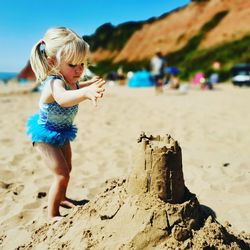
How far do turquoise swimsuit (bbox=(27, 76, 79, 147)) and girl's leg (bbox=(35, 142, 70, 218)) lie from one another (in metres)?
0.05

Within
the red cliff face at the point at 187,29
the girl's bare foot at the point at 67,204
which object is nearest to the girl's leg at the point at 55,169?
the girl's bare foot at the point at 67,204

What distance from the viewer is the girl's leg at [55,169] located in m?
2.78

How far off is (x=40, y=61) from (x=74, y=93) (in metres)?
0.52

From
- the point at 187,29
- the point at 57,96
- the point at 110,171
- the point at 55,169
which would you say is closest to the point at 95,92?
the point at 57,96

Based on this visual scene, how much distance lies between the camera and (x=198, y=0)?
159 ft

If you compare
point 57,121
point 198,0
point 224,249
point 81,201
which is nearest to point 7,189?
point 81,201

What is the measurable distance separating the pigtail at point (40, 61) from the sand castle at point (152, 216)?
91cm

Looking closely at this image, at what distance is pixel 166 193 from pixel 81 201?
136cm

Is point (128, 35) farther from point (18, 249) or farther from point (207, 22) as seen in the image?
point (18, 249)

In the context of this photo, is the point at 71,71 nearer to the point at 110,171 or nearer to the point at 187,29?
the point at 110,171

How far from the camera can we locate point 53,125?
279 cm

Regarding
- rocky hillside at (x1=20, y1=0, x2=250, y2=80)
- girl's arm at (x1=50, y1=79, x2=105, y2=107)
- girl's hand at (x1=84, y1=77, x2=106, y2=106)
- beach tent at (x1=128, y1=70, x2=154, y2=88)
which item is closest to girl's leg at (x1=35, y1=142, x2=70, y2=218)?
girl's arm at (x1=50, y1=79, x2=105, y2=107)

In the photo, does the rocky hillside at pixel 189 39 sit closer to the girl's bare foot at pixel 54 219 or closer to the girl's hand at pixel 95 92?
the girl's bare foot at pixel 54 219

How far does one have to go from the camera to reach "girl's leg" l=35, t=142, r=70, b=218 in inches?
Result: 109
